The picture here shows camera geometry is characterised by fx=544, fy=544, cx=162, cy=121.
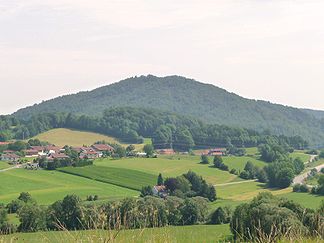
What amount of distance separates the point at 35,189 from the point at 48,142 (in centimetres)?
6707

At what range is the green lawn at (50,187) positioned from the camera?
215ft

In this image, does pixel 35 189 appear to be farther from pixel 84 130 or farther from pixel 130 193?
pixel 84 130

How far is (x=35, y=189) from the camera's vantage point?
235 ft

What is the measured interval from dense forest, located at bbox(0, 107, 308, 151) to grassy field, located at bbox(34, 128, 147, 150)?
3.77 m

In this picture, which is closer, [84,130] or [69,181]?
[69,181]

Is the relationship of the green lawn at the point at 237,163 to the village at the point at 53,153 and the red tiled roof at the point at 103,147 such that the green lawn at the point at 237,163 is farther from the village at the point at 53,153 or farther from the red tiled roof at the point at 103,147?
the red tiled roof at the point at 103,147

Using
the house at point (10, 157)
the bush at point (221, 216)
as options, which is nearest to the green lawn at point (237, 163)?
the house at point (10, 157)

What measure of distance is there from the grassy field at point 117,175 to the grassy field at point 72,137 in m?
49.0

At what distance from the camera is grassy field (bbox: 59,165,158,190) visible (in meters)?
77.6

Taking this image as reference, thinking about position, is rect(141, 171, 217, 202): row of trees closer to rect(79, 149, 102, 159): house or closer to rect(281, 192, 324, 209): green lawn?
rect(281, 192, 324, 209): green lawn

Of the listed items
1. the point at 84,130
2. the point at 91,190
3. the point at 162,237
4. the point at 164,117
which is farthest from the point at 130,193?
the point at 164,117

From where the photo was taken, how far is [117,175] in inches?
3209

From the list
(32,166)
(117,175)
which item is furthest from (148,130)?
(117,175)

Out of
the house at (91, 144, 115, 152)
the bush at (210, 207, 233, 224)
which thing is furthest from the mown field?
the bush at (210, 207, 233, 224)
